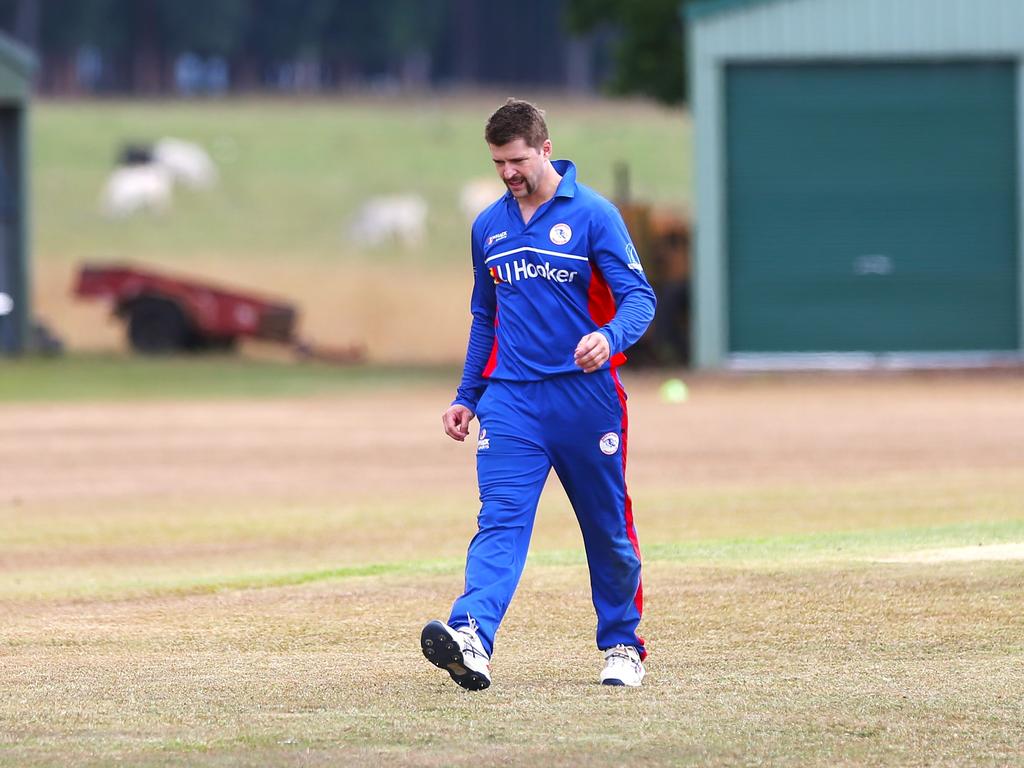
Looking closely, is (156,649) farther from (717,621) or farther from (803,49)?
(803,49)

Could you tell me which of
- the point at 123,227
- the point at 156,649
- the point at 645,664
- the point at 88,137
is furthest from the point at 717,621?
the point at 88,137

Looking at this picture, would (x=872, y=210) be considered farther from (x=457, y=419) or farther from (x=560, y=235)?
(x=560, y=235)

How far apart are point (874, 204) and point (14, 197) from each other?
13233 mm

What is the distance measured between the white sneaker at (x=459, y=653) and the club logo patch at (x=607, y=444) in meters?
0.78

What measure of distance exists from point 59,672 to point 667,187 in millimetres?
57364

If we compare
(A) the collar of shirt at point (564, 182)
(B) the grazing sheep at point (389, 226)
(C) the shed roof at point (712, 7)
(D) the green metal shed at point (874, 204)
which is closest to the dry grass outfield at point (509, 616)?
(A) the collar of shirt at point (564, 182)

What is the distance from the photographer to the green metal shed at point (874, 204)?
97.6 feet

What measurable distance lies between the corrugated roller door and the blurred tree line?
59.7 meters

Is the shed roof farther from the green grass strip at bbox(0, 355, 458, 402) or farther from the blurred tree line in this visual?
the blurred tree line

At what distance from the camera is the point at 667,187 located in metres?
64.6

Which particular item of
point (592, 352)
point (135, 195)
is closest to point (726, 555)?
point (592, 352)

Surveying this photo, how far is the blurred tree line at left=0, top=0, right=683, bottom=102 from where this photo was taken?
3620 inches

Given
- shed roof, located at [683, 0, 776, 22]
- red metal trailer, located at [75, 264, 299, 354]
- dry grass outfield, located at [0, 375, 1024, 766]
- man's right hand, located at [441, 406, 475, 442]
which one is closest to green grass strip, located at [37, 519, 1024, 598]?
dry grass outfield, located at [0, 375, 1024, 766]

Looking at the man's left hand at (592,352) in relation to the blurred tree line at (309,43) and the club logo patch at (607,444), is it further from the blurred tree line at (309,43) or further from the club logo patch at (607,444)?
the blurred tree line at (309,43)
